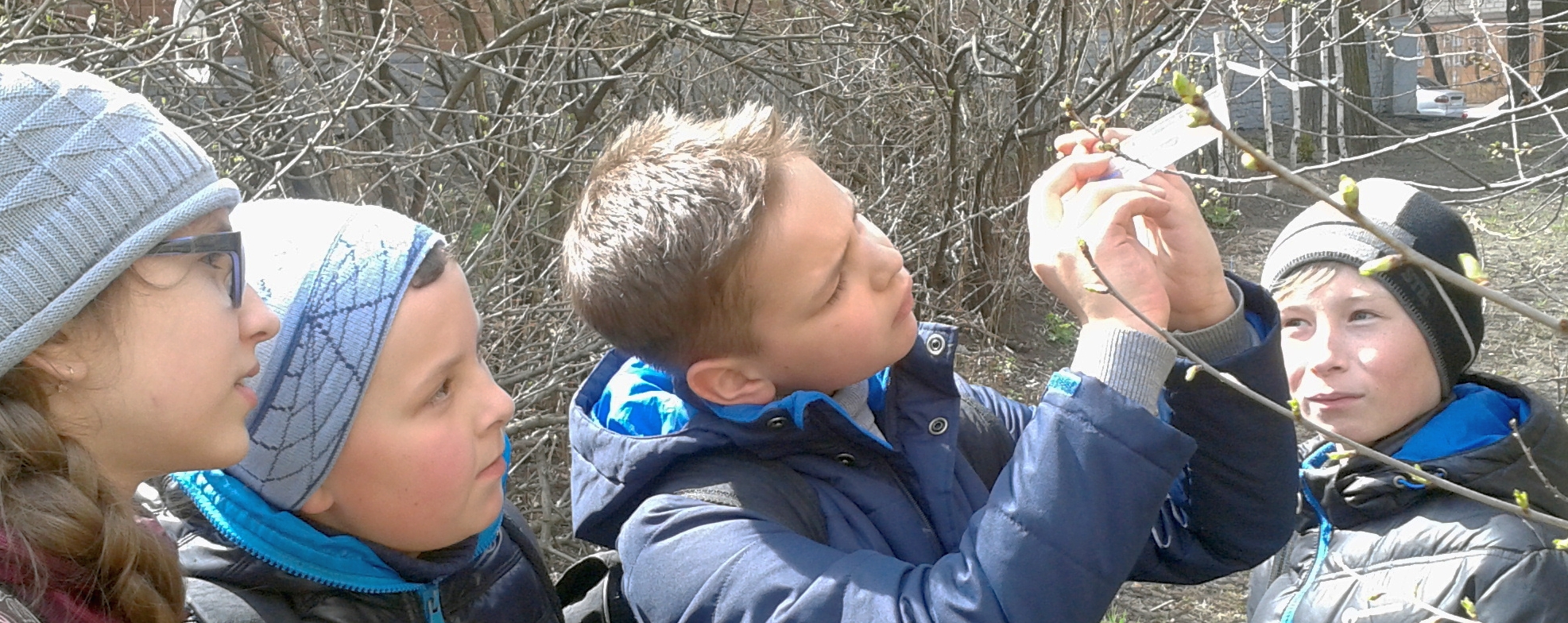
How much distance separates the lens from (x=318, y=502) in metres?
1.56

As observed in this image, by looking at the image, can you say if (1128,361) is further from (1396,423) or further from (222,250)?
(222,250)

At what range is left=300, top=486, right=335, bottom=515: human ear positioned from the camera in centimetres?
155

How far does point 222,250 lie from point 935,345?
92cm

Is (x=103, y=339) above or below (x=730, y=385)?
above

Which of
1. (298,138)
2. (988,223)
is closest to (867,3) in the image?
(988,223)

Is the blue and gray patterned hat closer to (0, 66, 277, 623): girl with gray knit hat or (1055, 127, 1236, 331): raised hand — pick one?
(0, 66, 277, 623): girl with gray knit hat

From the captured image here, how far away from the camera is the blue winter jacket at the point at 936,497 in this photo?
135 cm

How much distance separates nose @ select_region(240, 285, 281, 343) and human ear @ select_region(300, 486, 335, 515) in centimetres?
26

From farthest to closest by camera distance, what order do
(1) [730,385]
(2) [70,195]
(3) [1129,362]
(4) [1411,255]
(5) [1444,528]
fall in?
(5) [1444,528] < (1) [730,385] < (3) [1129,362] < (2) [70,195] < (4) [1411,255]

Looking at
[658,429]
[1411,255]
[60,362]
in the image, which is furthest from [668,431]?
[1411,255]

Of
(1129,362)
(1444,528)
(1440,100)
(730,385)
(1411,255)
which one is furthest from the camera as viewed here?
(1440,100)

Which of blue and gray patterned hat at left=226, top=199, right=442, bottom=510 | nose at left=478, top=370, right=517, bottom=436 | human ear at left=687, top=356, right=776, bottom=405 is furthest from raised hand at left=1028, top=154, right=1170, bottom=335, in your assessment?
blue and gray patterned hat at left=226, top=199, right=442, bottom=510

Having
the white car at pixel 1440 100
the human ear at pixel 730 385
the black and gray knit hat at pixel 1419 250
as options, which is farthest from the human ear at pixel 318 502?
the white car at pixel 1440 100

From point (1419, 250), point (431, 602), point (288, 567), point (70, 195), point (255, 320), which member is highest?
point (70, 195)
